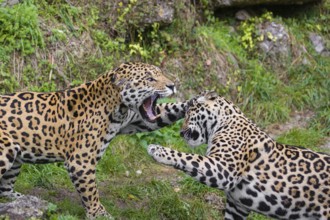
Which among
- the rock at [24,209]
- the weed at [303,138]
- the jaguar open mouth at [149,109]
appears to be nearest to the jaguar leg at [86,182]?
the rock at [24,209]

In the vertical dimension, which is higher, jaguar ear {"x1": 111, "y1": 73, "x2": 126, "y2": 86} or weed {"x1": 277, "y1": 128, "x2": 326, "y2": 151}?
jaguar ear {"x1": 111, "y1": 73, "x2": 126, "y2": 86}

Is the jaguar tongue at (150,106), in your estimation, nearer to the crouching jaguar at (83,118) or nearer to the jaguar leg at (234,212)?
the crouching jaguar at (83,118)

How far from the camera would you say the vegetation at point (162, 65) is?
10078mm

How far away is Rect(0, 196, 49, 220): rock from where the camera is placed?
25.6 ft

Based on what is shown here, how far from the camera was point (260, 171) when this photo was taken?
324 inches

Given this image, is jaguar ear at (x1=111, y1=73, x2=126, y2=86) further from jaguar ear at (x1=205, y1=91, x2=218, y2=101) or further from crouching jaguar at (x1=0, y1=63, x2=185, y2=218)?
jaguar ear at (x1=205, y1=91, x2=218, y2=101)

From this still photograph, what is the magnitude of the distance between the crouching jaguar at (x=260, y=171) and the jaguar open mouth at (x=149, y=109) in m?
0.72

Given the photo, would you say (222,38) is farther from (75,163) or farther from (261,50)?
(75,163)

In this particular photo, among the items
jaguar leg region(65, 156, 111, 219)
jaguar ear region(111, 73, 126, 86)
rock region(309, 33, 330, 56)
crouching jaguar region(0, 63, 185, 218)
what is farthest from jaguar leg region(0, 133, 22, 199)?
rock region(309, 33, 330, 56)

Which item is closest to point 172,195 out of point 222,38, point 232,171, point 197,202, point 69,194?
point 197,202

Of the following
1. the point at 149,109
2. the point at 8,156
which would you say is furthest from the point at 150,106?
the point at 8,156

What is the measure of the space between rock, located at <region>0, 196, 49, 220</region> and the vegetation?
0.89m

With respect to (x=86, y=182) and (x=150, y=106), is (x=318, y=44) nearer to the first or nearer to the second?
(x=150, y=106)

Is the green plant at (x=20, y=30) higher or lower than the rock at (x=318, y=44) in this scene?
higher
